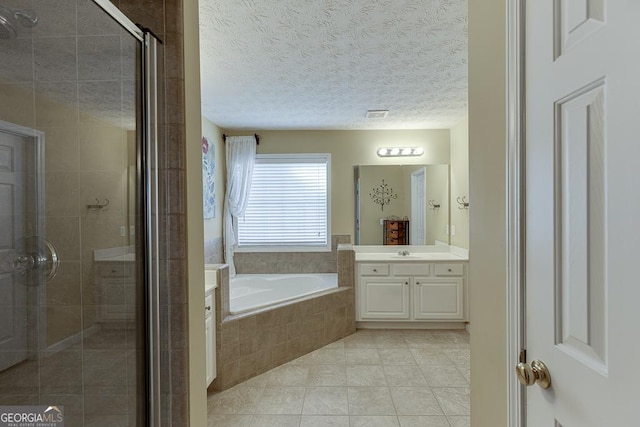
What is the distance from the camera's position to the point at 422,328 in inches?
147

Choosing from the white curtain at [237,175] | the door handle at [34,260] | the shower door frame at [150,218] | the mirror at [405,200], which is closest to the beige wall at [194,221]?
the shower door frame at [150,218]

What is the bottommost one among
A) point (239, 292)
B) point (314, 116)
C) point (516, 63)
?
point (239, 292)

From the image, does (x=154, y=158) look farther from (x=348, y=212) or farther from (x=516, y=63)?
(x=348, y=212)

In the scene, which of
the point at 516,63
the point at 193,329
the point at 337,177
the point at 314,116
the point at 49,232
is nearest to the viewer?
the point at 516,63

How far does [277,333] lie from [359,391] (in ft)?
2.82

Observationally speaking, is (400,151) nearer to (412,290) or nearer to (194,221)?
(412,290)

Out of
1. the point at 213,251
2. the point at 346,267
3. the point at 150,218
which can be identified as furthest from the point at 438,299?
→ the point at 150,218

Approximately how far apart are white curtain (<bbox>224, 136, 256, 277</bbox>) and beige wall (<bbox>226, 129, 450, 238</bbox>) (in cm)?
20

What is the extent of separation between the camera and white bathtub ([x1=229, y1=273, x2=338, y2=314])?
3.71 meters

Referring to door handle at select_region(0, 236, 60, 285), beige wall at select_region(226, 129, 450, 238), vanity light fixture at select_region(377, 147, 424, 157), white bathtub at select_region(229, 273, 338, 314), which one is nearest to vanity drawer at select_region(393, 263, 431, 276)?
white bathtub at select_region(229, 273, 338, 314)

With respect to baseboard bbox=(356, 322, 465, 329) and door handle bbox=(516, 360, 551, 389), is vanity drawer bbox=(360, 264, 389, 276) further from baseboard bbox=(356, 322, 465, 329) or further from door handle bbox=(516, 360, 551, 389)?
door handle bbox=(516, 360, 551, 389)

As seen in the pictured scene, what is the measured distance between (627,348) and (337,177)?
3.76 meters

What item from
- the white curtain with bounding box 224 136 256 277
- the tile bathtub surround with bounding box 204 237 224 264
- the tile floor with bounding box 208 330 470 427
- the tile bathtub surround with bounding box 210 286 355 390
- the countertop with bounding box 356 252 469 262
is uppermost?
the white curtain with bounding box 224 136 256 277

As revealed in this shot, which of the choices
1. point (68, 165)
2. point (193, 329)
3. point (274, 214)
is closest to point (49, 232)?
point (68, 165)
